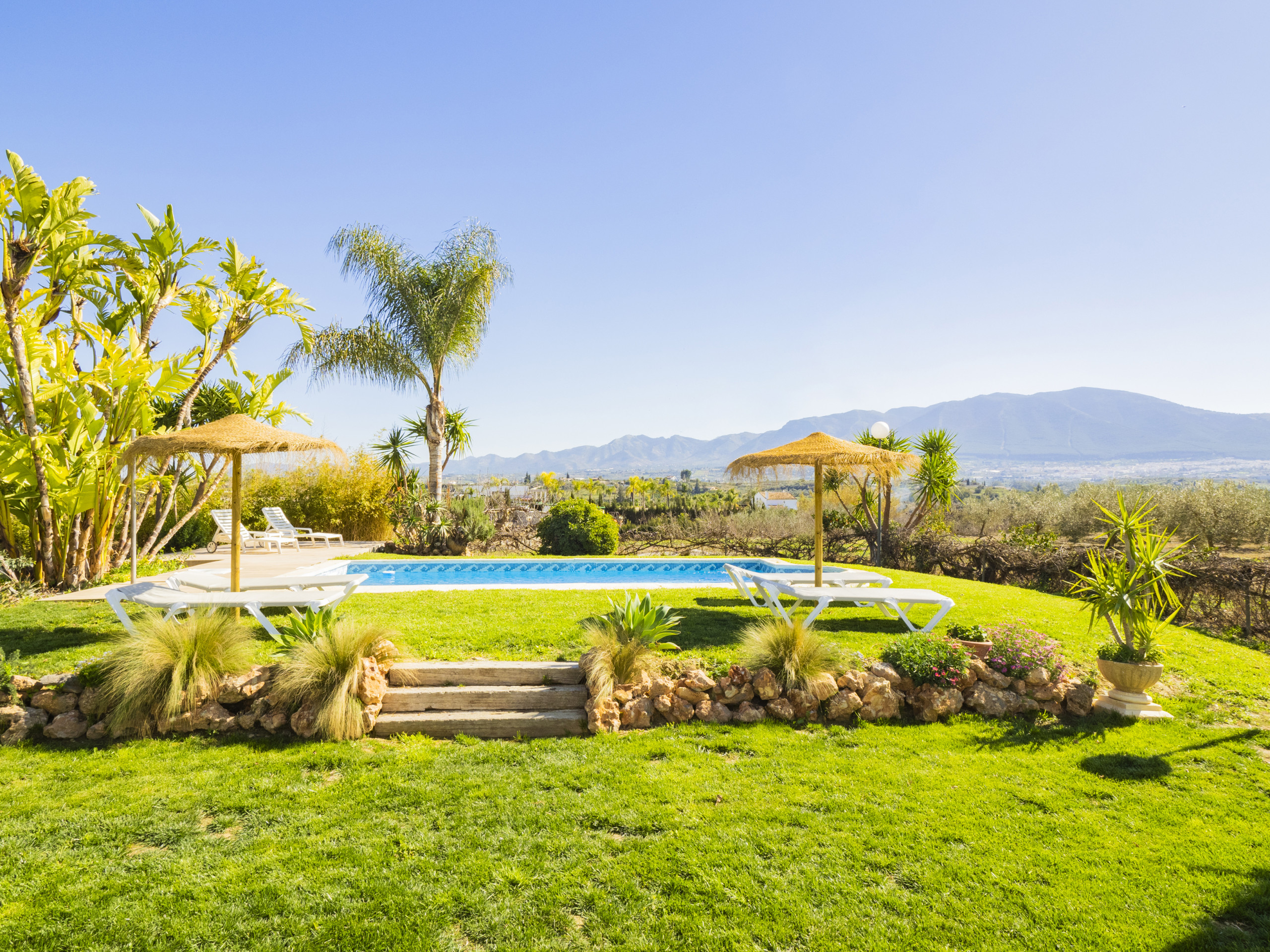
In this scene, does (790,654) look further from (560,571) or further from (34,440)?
(34,440)

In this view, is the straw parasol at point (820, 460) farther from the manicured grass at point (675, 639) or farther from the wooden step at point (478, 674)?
the wooden step at point (478, 674)

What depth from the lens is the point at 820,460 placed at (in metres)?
6.70

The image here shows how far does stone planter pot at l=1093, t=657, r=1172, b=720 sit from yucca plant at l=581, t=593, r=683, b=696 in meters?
3.44

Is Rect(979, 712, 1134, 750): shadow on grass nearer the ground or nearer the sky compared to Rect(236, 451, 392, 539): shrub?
nearer the ground

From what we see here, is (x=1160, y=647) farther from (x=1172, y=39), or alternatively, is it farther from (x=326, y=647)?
(x=1172, y=39)

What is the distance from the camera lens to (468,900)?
256 cm

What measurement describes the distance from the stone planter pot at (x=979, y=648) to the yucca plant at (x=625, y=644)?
2471mm

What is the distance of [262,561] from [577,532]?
20.1ft

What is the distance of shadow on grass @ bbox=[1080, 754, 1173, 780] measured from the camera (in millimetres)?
3744

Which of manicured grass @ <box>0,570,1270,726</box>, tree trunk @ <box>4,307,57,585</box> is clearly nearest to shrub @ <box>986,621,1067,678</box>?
manicured grass @ <box>0,570,1270,726</box>

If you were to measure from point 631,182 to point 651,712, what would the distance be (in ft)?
51.1

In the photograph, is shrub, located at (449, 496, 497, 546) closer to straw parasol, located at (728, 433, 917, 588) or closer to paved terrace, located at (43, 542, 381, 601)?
paved terrace, located at (43, 542, 381, 601)

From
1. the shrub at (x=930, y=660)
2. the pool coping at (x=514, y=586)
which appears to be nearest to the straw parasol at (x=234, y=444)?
the pool coping at (x=514, y=586)

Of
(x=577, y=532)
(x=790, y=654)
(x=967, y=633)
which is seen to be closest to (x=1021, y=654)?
(x=967, y=633)
